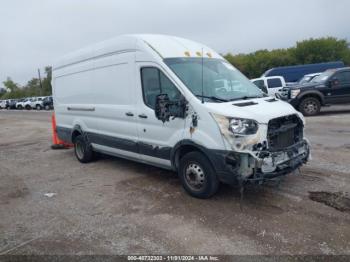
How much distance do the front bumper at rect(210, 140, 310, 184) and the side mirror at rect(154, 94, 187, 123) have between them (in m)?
0.81

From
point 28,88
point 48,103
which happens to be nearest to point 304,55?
point 48,103

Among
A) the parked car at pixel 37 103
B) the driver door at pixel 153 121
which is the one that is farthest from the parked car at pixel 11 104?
the driver door at pixel 153 121

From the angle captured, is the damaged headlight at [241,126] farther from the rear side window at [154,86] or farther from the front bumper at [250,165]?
the rear side window at [154,86]

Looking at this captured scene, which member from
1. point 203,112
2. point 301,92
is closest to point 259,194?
point 203,112

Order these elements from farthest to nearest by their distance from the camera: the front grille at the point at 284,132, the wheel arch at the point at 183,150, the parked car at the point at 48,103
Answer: the parked car at the point at 48,103 < the wheel arch at the point at 183,150 < the front grille at the point at 284,132

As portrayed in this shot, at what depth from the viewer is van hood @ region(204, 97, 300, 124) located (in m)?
4.35

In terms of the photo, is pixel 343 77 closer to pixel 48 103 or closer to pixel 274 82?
pixel 274 82

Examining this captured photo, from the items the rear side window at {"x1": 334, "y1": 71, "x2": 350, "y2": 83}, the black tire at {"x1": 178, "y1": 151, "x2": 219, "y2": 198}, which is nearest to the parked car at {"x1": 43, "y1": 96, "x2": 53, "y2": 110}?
the rear side window at {"x1": 334, "y1": 71, "x2": 350, "y2": 83}

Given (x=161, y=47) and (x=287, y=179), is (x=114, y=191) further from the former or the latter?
(x=287, y=179)

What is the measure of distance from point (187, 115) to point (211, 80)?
759 millimetres

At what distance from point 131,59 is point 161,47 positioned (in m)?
0.66

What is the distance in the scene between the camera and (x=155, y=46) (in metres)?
5.48

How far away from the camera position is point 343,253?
3.40 metres

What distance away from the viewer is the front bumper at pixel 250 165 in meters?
4.32
